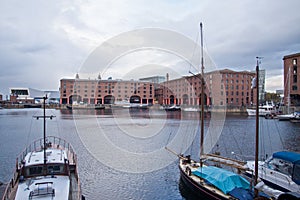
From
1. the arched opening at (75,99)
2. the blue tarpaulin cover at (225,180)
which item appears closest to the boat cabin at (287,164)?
the blue tarpaulin cover at (225,180)

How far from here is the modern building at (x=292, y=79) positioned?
62.9 meters

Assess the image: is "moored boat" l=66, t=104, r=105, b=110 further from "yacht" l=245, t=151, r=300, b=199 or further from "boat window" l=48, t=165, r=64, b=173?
"boat window" l=48, t=165, r=64, b=173

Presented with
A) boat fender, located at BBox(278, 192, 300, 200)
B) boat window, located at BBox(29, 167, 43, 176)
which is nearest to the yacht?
boat fender, located at BBox(278, 192, 300, 200)

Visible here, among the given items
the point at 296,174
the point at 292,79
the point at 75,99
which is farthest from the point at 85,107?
the point at 296,174

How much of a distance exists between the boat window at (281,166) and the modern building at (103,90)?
7999 cm

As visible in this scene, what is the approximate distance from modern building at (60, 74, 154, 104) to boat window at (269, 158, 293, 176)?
80.0 meters

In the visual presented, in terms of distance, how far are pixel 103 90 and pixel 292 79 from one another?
70.9m

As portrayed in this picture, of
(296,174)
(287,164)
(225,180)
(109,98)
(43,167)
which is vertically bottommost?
(225,180)

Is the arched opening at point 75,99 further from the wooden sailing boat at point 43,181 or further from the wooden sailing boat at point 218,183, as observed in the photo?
the wooden sailing boat at point 218,183

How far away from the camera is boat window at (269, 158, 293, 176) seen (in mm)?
11744

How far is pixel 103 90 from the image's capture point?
10669 cm

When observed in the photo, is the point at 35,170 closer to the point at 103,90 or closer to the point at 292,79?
the point at 292,79

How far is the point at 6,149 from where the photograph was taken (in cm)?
2347

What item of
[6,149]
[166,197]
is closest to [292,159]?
[166,197]
